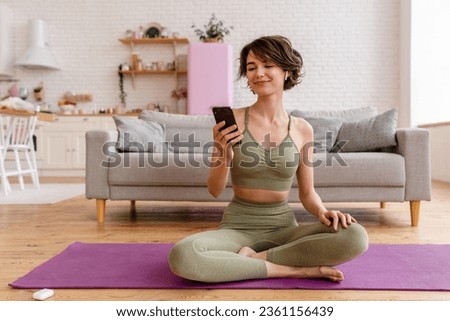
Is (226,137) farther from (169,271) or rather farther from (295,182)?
(295,182)

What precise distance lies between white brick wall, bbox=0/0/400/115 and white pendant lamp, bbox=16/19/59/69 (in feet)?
0.74

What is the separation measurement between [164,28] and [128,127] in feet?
14.0

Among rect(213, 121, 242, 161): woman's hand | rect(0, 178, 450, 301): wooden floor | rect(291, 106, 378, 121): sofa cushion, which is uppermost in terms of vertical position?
rect(291, 106, 378, 121): sofa cushion

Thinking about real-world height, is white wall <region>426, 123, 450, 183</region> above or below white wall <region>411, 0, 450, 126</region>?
below

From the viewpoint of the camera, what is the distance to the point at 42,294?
1.55 metres

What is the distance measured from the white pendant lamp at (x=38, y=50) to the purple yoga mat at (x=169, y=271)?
209 inches

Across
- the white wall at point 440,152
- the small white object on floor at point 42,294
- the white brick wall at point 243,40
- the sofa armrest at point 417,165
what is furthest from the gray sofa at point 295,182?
the white brick wall at point 243,40

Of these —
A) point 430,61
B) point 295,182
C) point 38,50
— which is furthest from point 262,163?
point 38,50

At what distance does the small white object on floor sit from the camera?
1537mm

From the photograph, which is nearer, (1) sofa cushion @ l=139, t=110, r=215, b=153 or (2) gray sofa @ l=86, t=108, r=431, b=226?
(2) gray sofa @ l=86, t=108, r=431, b=226

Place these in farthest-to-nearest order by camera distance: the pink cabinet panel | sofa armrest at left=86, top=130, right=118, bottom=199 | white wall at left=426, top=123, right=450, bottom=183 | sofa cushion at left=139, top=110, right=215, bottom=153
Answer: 1. the pink cabinet panel
2. white wall at left=426, top=123, right=450, bottom=183
3. sofa cushion at left=139, top=110, right=215, bottom=153
4. sofa armrest at left=86, top=130, right=118, bottom=199

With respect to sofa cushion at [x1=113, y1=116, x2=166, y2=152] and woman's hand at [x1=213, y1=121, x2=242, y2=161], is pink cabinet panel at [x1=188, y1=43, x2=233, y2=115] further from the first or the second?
woman's hand at [x1=213, y1=121, x2=242, y2=161]

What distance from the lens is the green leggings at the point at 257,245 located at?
158 cm

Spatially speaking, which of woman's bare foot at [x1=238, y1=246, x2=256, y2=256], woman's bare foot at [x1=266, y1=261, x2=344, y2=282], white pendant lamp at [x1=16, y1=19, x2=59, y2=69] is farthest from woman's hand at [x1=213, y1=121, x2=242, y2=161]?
white pendant lamp at [x1=16, y1=19, x2=59, y2=69]
